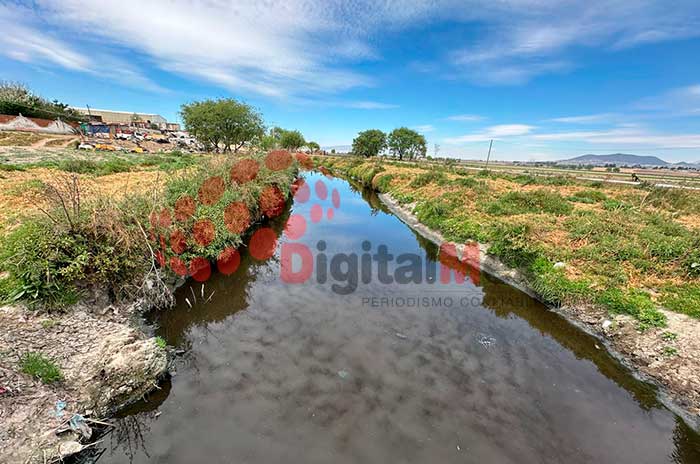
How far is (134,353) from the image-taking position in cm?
525

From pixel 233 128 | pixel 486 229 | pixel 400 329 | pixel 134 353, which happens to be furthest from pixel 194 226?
pixel 233 128

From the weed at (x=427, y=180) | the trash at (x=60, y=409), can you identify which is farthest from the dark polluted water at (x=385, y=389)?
the weed at (x=427, y=180)

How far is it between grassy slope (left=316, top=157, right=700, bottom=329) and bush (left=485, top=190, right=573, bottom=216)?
0.04 m

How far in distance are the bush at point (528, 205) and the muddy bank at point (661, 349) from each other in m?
7.66

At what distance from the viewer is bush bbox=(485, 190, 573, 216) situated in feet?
47.7

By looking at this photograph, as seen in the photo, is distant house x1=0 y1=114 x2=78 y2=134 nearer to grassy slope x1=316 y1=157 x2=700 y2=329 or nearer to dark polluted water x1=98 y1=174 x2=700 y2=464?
dark polluted water x1=98 y1=174 x2=700 y2=464

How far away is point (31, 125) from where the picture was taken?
4006 cm

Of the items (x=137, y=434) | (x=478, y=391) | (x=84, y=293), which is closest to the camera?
(x=137, y=434)

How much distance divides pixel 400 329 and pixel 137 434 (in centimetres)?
561

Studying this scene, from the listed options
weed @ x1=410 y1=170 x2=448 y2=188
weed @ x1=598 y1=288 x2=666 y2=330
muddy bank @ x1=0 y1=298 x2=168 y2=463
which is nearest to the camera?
muddy bank @ x1=0 y1=298 x2=168 y2=463

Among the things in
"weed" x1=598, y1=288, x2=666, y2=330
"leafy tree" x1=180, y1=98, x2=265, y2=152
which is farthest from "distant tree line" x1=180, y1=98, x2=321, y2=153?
"weed" x1=598, y1=288, x2=666, y2=330

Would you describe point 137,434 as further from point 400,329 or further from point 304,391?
point 400,329

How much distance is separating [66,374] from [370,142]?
8052 centimetres

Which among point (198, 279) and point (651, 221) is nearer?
point (198, 279)
